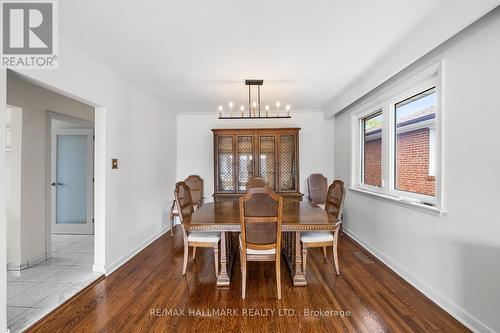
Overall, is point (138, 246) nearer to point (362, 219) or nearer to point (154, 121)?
point (154, 121)

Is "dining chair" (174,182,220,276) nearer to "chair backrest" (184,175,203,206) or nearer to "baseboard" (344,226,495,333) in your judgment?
"chair backrest" (184,175,203,206)

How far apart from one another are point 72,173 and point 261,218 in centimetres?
384

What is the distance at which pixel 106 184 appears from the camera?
2.70m

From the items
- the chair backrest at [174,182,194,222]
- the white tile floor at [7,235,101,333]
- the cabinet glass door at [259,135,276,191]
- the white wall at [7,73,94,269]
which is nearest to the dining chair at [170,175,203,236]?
the cabinet glass door at [259,135,276,191]

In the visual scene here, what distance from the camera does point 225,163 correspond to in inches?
177

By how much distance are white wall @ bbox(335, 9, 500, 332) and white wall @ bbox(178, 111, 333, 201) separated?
2.48 m

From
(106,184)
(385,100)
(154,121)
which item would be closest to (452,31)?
(385,100)

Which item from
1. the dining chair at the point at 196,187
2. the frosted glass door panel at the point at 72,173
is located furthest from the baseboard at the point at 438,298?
the frosted glass door panel at the point at 72,173

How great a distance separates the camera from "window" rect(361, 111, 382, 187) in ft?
10.9

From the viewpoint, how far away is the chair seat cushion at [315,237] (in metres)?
2.48

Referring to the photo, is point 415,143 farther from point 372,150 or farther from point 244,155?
point 244,155

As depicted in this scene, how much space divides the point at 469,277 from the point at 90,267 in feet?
12.5

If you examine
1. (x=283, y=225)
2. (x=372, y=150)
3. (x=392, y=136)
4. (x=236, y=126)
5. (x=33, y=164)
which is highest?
(x=236, y=126)

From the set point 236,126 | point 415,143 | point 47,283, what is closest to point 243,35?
point 415,143
